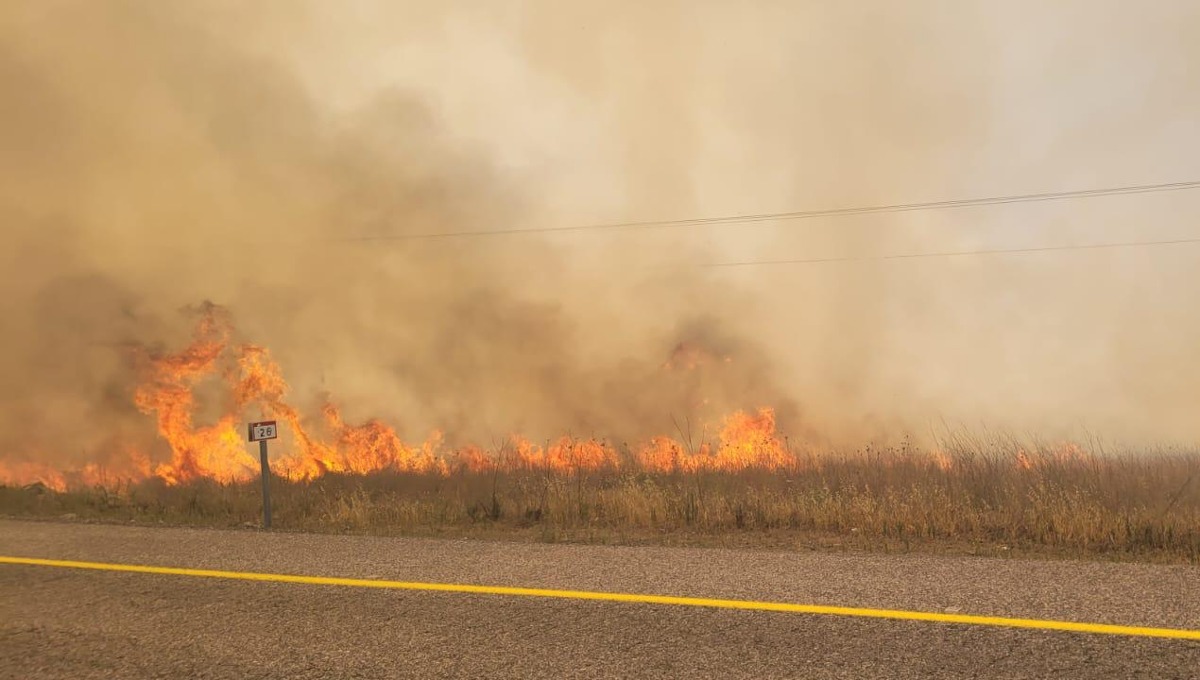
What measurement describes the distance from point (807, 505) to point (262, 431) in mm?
7210

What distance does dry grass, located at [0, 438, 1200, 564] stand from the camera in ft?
23.7

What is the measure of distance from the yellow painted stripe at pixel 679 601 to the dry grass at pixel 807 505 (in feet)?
8.13

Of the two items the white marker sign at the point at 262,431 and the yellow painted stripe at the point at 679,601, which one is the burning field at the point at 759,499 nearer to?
the white marker sign at the point at 262,431

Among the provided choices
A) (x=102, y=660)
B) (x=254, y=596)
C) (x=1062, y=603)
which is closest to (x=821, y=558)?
(x=1062, y=603)

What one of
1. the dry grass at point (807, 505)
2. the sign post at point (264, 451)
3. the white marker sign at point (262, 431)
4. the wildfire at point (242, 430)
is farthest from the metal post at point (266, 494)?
the wildfire at point (242, 430)

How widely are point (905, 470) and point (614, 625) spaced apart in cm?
776

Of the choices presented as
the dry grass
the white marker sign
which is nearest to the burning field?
the dry grass

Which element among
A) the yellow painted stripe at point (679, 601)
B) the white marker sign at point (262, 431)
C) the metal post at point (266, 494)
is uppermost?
the white marker sign at point (262, 431)

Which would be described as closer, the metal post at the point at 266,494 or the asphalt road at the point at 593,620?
the asphalt road at the point at 593,620

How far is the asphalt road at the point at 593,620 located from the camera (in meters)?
3.88

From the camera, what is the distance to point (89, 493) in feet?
45.7

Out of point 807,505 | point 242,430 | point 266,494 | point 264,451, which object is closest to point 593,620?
point 807,505

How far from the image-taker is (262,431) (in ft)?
32.4

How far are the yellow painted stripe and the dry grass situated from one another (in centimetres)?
248
